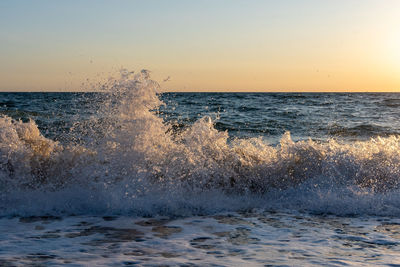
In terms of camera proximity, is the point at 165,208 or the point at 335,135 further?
the point at 335,135

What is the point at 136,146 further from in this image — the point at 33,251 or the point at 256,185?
the point at 33,251

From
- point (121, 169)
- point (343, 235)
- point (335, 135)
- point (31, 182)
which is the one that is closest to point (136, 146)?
point (121, 169)

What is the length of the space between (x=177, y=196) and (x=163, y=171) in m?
0.60

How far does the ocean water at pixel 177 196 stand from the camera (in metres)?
3.28

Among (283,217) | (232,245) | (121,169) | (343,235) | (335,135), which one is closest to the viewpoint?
(232,245)

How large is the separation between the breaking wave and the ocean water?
16 millimetres

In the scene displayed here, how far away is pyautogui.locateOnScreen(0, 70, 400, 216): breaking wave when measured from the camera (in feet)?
16.0

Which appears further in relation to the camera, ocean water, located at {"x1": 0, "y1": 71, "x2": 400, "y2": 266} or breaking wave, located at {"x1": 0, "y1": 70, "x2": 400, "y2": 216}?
breaking wave, located at {"x1": 0, "y1": 70, "x2": 400, "y2": 216}

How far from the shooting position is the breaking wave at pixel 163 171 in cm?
486

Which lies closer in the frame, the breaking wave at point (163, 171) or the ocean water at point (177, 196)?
the ocean water at point (177, 196)

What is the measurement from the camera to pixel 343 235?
380 cm

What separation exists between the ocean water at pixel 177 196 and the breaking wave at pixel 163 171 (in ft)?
0.05

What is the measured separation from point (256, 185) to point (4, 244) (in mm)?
3484

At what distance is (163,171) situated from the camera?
550 cm
